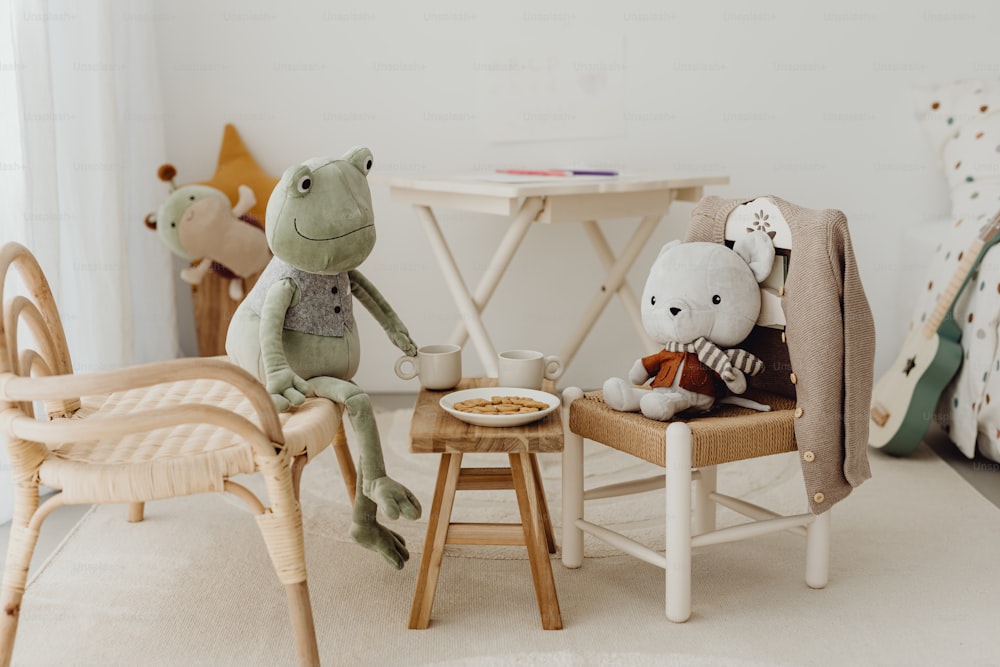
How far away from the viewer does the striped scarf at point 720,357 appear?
5.57 feet

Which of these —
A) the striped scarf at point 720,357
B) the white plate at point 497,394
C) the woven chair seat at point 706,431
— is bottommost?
the woven chair seat at point 706,431

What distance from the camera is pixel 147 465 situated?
138 centimetres

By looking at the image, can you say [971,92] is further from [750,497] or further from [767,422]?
[767,422]

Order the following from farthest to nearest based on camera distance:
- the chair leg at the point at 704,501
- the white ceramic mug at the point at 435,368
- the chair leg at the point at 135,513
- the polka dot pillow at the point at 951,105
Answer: the polka dot pillow at the point at 951,105 → the chair leg at the point at 135,513 → the chair leg at the point at 704,501 → the white ceramic mug at the point at 435,368

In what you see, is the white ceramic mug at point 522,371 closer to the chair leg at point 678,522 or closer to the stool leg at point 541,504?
the stool leg at point 541,504

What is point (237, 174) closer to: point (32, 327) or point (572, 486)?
point (32, 327)

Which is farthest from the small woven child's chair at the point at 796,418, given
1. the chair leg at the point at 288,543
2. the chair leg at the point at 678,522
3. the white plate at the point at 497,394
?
the chair leg at the point at 288,543

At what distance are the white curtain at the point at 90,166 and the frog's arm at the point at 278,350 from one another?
2.58 ft

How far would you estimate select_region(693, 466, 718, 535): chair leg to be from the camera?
196 cm

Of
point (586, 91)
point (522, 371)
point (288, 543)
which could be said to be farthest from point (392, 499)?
point (586, 91)

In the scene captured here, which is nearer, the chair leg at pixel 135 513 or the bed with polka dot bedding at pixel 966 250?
the chair leg at pixel 135 513

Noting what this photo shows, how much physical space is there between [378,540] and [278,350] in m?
0.39

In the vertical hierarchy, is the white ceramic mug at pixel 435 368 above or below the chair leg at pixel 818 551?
above

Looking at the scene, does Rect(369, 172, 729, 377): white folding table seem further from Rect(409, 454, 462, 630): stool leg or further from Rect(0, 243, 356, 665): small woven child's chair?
Rect(0, 243, 356, 665): small woven child's chair
